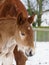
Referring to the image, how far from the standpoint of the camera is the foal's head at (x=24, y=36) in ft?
7.43

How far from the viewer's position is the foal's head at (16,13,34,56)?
2.27m

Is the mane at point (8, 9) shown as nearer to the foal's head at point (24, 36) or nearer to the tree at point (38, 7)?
the foal's head at point (24, 36)

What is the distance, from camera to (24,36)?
2281 mm

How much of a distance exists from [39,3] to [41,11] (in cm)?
35

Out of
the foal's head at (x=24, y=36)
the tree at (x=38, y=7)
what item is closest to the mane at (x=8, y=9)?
the foal's head at (x=24, y=36)

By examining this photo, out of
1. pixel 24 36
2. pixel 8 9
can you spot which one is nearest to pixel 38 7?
pixel 8 9

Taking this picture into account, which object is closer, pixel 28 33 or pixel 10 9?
pixel 28 33

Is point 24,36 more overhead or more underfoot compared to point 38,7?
more underfoot

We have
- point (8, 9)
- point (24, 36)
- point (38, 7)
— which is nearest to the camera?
point (24, 36)

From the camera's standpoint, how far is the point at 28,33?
2293 mm

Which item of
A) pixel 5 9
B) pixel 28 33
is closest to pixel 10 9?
pixel 5 9

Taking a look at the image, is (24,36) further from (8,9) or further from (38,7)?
(38,7)

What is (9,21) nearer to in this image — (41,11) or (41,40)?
(41,40)

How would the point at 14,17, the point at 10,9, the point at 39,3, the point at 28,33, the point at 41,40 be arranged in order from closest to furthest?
the point at 28,33 → the point at 14,17 → the point at 10,9 → the point at 41,40 → the point at 39,3
